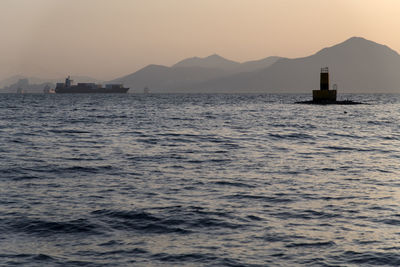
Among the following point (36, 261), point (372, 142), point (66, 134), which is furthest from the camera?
point (66, 134)

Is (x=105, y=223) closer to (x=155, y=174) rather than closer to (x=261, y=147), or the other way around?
(x=155, y=174)

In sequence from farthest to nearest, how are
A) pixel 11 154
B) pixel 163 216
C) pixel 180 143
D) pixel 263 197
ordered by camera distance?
pixel 180 143 < pixel 11 154 < pixel 263 197 < pixel 163 216

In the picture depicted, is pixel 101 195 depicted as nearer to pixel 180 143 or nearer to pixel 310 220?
pixel 310 220

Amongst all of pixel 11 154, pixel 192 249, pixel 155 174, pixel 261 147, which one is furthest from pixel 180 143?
pixel 192 249

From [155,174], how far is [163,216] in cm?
676

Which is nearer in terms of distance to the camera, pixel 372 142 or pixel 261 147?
pixel 261 147

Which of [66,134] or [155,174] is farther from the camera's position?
[66,134]

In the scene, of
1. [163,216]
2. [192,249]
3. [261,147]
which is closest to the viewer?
[192,249]

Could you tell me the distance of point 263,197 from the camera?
15977mm

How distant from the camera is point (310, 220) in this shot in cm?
1320

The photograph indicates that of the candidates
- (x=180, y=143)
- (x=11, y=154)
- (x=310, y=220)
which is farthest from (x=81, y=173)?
(x=180, y=143)

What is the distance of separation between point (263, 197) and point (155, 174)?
5543mm

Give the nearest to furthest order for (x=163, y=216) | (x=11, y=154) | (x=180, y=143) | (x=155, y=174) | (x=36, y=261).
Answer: (x=36, y=261) → (x=163, y=216) → (x=155, y=174) → (x=11, y=154) → (x=180, y=143)

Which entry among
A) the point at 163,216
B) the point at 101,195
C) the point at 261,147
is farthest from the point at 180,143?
the point at 163,216
